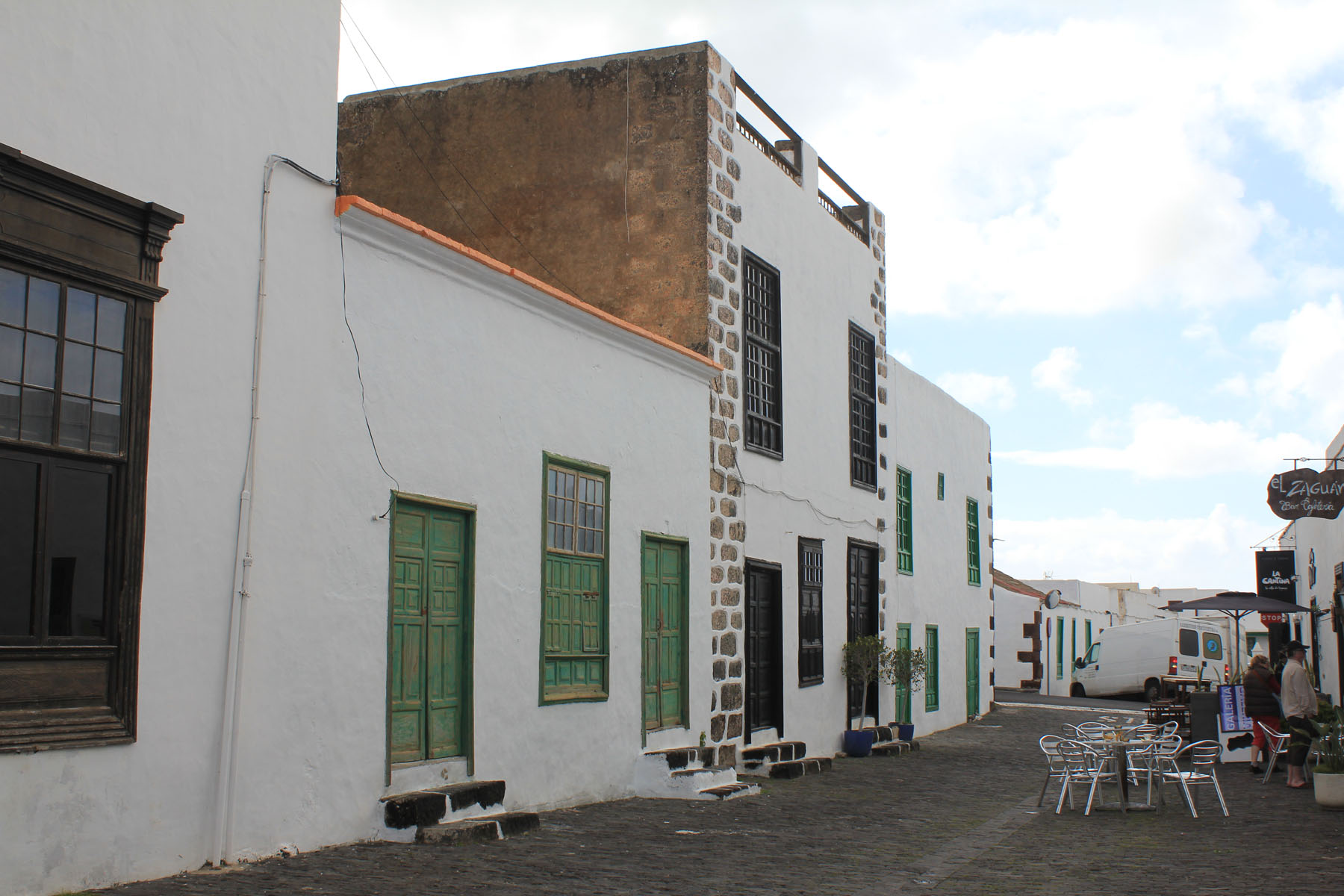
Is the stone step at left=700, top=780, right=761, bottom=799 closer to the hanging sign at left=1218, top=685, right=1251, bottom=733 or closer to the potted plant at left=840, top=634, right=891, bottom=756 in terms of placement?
the potted plant at left=840, top=634, right=891, bottom=756

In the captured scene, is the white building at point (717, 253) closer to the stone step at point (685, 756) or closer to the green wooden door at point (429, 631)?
the stone step at point (685, 756)

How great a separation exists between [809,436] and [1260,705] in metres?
5.75

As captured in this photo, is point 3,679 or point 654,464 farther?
point 654,464

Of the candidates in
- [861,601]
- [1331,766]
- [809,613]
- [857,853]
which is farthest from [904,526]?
[857,853]

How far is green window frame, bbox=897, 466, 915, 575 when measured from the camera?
1956 centimetres

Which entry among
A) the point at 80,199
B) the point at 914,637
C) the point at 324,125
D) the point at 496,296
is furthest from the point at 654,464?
the point at 914,637

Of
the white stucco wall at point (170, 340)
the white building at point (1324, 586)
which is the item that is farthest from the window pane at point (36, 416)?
the white building at point (1324, 586)

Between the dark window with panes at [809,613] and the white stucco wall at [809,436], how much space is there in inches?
4.8

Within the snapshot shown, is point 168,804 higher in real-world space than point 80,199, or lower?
lower

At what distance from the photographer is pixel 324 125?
7980 mm

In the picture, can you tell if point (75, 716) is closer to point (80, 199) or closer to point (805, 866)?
point (80, 199)

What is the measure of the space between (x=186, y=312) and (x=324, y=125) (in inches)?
68.0

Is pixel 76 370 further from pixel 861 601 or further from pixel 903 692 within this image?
pixel 903 692

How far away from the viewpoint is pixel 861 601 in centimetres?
1698
